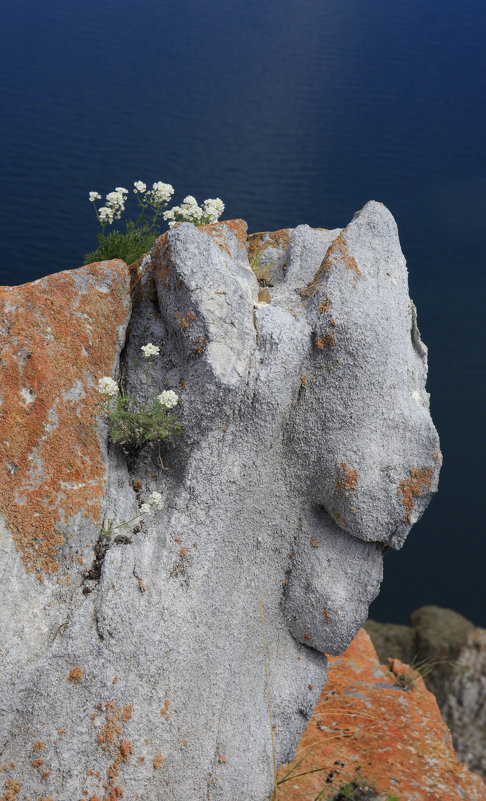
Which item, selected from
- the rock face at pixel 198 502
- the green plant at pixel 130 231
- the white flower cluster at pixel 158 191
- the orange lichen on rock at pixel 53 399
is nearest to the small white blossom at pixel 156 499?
the rock face at pixel 198 502

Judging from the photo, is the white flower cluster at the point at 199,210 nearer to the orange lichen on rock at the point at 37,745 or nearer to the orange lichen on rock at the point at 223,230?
the orange lichen on rock at the point at 223,230

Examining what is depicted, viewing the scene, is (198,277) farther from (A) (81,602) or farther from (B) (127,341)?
(A) (81,602)

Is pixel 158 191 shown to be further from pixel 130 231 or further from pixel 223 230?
pixel 223 230

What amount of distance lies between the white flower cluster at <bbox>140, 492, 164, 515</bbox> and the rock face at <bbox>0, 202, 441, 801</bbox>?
99 millimetres

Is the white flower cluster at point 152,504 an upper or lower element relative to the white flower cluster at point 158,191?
lower

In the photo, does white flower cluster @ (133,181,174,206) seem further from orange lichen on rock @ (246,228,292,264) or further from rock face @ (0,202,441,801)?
rock face @ (0,202,441,801)

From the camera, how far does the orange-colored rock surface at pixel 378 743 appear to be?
5.38 metres

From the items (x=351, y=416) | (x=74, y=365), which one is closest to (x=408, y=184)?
(x=351, y=416)

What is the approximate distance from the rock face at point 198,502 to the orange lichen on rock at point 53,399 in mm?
12

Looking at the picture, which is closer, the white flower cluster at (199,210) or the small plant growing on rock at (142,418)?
the small plant growing on rock at (142,418)

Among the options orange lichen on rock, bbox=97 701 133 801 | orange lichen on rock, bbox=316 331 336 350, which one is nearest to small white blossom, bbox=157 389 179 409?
orange lichen on rock, bbox=316 331 336 350

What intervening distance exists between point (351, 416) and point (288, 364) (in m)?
0.63

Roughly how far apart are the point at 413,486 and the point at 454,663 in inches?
216

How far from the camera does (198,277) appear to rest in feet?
14.5
